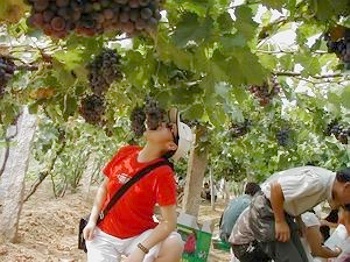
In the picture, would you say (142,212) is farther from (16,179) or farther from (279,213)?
(16,179)

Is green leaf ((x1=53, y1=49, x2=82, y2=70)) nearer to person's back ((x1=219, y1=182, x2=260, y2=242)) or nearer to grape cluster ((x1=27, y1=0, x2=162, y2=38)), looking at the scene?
grape cluster ((x1=27, y1=0, x2=162, y2=38))

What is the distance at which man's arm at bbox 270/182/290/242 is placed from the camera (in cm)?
321

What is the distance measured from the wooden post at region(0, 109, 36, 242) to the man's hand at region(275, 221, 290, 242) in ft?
12.8

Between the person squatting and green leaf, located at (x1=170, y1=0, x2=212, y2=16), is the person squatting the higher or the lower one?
the lower one

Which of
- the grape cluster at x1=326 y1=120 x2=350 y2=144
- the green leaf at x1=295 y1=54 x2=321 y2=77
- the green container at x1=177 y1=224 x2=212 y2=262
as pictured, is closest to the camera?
the green leaf at x1=295 y1=54 x2=321 y2=77

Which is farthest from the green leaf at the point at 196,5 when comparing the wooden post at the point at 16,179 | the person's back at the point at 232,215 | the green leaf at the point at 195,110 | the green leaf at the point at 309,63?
the wooden post at the point at 16,179

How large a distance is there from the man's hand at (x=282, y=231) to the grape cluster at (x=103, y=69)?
1.36m

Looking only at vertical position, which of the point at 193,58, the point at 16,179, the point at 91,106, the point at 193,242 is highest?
the point at 193,58

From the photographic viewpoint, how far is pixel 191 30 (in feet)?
5.34

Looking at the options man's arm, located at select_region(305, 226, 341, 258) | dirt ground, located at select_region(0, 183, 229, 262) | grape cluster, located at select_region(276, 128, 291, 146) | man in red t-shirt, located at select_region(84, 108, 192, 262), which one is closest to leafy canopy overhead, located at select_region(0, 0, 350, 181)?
man in red t-shirt, located at select_region(84, 108, 192, 262)

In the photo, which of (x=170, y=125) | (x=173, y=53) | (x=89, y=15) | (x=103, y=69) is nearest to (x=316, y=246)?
(x=170, y=125)

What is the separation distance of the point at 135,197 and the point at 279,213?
80 cm

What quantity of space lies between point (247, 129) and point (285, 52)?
11.8 feet

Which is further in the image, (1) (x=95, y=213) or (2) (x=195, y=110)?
(1) (x=95, y=213)
